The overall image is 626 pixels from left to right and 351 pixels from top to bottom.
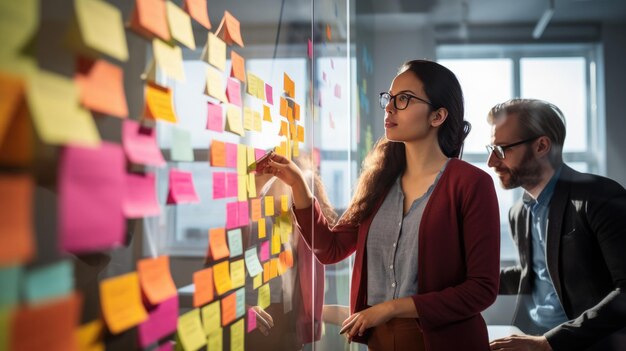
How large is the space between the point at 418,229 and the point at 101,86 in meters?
0.96

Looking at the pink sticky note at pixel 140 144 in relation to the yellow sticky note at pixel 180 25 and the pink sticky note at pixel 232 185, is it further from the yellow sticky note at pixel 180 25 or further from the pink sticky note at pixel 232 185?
the pink sticky note at pixel 232 185

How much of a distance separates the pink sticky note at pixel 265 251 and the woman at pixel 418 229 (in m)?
0.17

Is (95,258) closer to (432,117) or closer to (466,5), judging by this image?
(432,117)

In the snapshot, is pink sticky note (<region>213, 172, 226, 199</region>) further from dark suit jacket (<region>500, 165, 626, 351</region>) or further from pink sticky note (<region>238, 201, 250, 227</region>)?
dark suit jacket (<region>500, 165, 626, 351</region>)

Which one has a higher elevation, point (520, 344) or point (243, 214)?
point (243, 214)

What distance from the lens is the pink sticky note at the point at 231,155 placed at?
887mm

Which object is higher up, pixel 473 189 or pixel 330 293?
pixel 473 189

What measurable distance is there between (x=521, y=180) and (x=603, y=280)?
1.50ft

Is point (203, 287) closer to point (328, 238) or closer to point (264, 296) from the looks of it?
point (264, 296)

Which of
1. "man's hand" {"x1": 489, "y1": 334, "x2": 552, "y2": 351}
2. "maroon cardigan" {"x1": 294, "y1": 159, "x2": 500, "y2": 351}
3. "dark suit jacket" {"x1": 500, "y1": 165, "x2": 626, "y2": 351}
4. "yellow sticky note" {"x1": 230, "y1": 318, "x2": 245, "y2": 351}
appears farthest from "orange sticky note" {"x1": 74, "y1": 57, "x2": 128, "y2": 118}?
"dark suit jacket" {"x1": 500, "y1": 165, "x2": 626, "y2": 351}

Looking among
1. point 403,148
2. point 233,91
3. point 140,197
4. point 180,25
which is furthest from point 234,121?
point 403,148

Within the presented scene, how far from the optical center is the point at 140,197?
0.58 metres

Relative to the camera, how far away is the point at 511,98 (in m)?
2.38

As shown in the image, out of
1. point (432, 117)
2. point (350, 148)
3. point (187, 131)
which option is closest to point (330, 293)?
point (350, 148)
